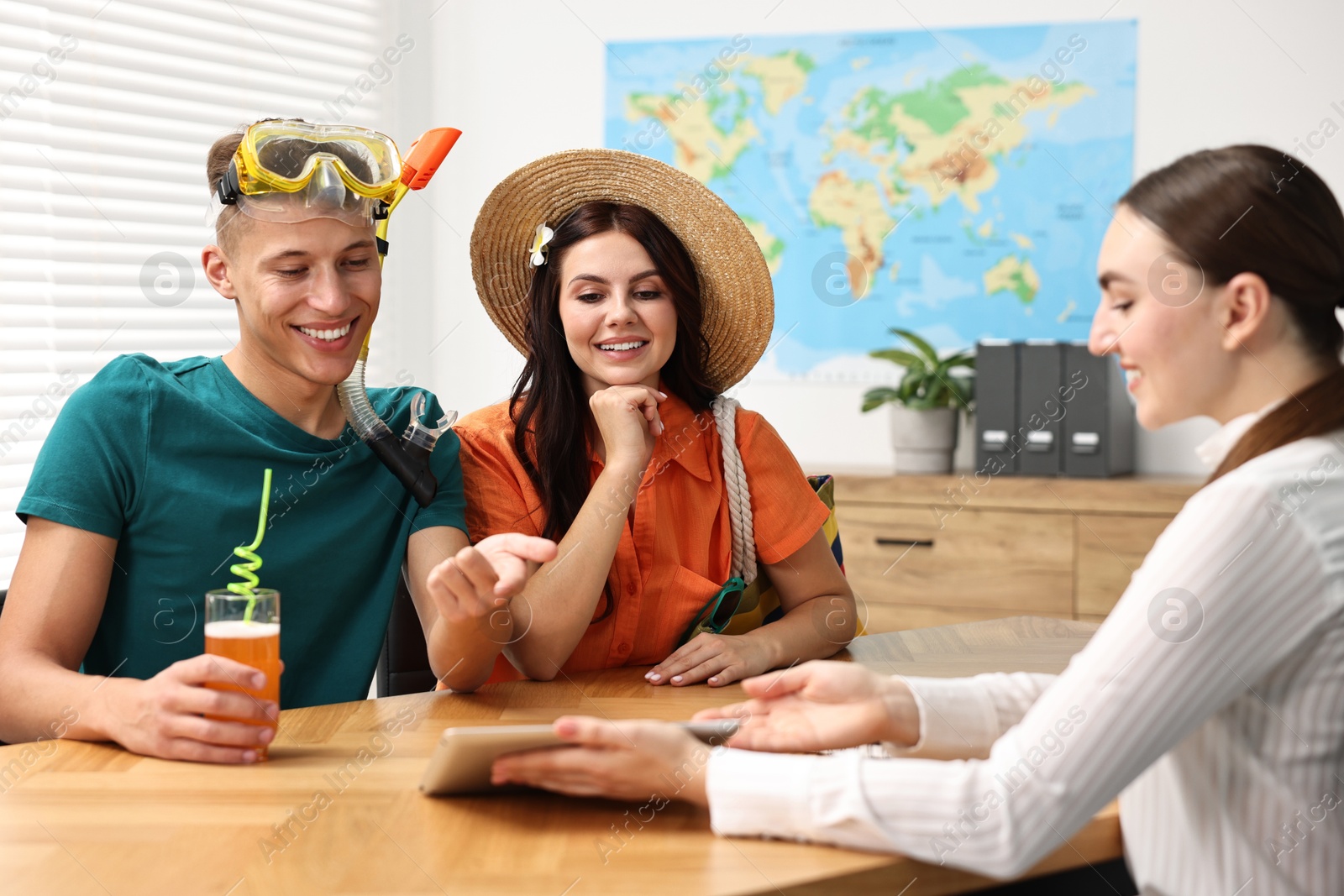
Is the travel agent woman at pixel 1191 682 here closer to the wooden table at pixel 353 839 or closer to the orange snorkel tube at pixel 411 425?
the wooden table at pixel 353 839

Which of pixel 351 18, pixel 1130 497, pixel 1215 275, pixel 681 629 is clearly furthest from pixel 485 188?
pixel 1215 275

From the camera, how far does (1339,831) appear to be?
1.04m

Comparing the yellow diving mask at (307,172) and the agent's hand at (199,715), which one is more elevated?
the yellow diving mask at (307,172)

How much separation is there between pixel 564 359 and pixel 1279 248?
123 cm

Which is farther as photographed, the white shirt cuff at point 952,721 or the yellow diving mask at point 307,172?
the yellow diving mask at point 307,172

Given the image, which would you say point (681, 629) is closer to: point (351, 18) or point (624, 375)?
point (624, 375)

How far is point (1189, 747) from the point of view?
3.56ft

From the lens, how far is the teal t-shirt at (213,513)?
156 centimetres

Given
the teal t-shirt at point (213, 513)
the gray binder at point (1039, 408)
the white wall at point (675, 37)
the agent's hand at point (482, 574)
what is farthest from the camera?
the white wall at point (675, 37)

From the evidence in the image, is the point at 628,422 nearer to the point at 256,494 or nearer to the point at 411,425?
the point at 411,425

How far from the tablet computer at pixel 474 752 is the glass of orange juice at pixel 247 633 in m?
0.23

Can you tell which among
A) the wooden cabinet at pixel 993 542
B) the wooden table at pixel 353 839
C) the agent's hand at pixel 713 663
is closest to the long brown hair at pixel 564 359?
the agent's hand at pixel 713 663

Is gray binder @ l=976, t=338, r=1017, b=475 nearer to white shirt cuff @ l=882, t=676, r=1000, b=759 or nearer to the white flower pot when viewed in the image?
the white flower pot

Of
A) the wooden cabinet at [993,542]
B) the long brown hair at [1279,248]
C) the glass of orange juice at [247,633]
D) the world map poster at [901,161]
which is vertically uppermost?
the world map poster at [901,161]
